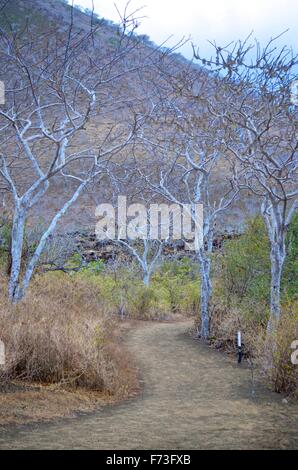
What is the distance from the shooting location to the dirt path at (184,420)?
5484mm

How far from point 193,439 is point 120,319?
1447 centimetres

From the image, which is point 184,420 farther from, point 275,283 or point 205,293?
point 205,293

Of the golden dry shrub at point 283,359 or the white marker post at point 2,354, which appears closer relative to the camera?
the white marker post at point 2,354

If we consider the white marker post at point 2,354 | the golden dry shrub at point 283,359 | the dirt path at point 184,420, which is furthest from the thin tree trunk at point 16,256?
the golden dry shrub at point 283,359

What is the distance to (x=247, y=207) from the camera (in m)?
37.8

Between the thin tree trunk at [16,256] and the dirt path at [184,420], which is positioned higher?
the thin tree trunk at [16,256]

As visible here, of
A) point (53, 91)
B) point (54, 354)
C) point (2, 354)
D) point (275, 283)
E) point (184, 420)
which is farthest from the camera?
point (53, 91)

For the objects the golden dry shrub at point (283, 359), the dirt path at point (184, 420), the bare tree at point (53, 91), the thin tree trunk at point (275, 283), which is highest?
the bare tree at point (53, 91)

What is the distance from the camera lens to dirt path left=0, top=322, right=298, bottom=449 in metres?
5.48

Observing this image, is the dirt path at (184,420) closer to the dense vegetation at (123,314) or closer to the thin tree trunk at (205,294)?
the dense vegetation at (123,314)

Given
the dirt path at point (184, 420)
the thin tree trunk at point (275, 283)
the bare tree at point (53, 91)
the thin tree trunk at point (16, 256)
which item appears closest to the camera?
the dirt path at point (184, 420)

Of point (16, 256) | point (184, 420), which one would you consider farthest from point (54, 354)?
point (16, 256)

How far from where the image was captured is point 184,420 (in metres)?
6.75

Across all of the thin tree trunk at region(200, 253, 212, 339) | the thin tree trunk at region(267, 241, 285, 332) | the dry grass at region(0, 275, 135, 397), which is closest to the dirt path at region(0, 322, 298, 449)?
the dry grass at region(0, 275, 135, 397)
